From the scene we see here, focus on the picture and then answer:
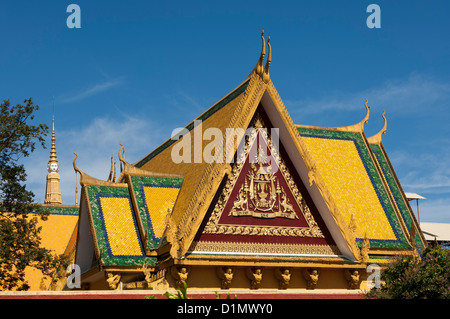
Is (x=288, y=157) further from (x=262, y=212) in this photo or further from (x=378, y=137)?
(x=378, y=137)

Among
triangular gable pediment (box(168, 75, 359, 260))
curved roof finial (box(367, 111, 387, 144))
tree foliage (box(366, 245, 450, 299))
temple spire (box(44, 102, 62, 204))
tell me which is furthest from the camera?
temple spire (box(44, 102, 62, 204))

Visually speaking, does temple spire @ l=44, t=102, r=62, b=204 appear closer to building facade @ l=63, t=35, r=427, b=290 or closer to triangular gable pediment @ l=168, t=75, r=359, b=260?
building facade @ l=63, t=35, r=427, b=290

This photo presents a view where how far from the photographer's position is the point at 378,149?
2495cm

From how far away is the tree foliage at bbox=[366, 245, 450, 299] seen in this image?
15398 mm

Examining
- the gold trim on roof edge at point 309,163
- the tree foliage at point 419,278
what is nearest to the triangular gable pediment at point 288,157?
the gold trim on roof edge at point 309,163

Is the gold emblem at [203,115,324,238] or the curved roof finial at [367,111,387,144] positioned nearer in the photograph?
the gold emblem at [203,115,324,238]

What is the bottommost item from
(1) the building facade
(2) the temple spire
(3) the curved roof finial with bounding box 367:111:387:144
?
(1) the building facade

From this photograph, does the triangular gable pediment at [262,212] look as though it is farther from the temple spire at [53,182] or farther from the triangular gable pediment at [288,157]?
the temple spire at [53,182]

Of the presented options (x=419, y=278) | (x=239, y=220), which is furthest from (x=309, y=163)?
(x=419, y=278)

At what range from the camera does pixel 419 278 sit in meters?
A: 15.5

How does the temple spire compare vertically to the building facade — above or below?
above

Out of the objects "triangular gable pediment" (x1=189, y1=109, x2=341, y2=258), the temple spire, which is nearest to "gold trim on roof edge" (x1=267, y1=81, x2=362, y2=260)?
"triangular gable pediment" (x1=189, y1=109, x2=341, y2=258)
